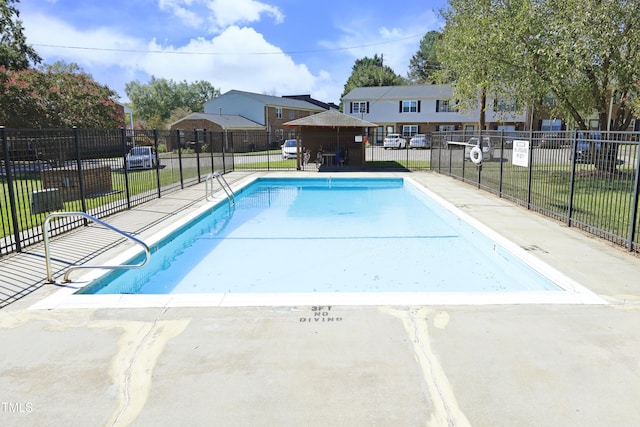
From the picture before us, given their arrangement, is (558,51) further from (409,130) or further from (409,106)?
(409,130)

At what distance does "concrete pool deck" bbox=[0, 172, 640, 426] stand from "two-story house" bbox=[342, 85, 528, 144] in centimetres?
4260

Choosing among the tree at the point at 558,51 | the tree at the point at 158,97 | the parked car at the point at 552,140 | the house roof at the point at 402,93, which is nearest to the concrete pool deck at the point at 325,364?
the parked car at the point at 552,140

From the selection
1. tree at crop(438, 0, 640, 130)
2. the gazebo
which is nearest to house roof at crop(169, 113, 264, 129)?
the gazebo

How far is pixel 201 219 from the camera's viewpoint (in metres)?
10.8

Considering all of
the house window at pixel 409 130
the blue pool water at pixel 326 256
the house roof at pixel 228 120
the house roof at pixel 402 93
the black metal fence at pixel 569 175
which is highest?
the house roof at pixel 402 93

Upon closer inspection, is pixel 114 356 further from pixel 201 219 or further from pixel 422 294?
pixel 201 219

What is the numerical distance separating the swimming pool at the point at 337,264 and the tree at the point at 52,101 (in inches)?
591

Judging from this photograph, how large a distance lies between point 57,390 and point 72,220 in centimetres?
668

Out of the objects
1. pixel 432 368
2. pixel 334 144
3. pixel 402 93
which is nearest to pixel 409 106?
pixel 402 93

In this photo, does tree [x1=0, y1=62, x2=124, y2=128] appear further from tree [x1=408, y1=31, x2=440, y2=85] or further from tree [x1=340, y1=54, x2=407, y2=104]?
tree [x1=408, y1=31, x2=440, y2=85]

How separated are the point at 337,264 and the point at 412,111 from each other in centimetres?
4219

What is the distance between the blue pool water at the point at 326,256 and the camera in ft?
22.0

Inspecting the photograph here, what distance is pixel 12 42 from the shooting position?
26781 millimetres

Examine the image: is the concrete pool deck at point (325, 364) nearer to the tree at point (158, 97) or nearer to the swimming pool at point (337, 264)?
the swimming pool at point (337, 264)
